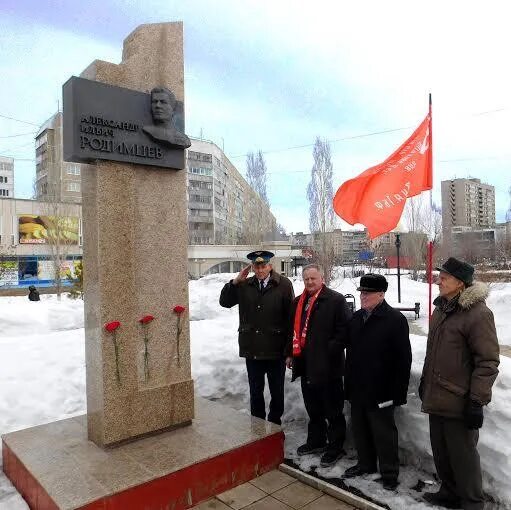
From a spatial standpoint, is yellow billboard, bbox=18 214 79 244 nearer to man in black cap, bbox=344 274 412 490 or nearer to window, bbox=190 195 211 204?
window, bbox=190 195 211 204

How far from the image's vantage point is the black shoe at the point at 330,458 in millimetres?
3879

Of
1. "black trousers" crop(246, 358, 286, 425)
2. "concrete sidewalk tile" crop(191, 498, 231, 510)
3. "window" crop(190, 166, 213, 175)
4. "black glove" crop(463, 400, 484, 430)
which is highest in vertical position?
"window" crop(190, 166, 213, 175)

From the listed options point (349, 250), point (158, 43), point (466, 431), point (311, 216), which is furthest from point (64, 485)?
point (349, 250)

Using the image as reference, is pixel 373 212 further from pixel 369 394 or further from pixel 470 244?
pixel 470 244

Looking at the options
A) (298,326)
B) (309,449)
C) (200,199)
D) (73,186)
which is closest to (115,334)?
(298,326)

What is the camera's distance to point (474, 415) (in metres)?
2.90

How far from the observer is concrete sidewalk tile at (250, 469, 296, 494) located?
142 inches

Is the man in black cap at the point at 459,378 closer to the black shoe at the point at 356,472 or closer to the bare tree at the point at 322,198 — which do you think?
the black shoe at the point at 356,472

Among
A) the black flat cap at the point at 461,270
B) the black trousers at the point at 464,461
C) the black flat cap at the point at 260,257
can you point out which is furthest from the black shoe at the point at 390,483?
the black flat cap at the point at 260,257

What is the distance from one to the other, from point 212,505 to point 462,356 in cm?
217

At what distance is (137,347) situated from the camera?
3.91 m

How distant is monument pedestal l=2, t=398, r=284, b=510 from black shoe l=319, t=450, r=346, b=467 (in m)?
0.37

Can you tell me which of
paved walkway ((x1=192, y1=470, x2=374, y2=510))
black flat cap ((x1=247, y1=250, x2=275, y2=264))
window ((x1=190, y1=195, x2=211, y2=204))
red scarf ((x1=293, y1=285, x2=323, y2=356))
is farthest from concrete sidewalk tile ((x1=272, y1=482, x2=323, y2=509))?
window ((x1=190, y1=195, x2=211, y2=204))

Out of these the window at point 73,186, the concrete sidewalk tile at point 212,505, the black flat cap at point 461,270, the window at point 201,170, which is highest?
the window at point 201,170
